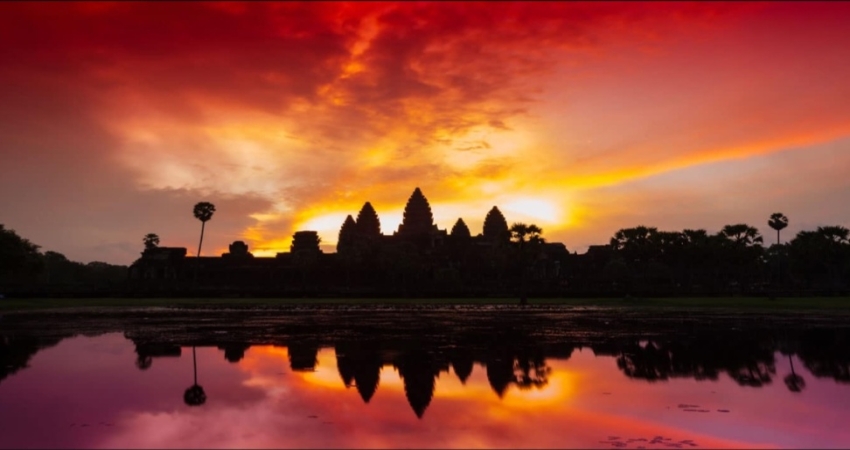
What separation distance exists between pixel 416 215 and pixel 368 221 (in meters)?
13.5

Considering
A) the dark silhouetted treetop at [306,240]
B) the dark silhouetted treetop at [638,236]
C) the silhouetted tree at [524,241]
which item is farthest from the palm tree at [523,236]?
the dark silhouetted treetop at [306,240]

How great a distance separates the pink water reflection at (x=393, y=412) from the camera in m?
11.3

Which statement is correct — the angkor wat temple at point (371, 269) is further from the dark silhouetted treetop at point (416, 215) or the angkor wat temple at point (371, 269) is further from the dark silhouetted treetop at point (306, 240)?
the dark silhouetted treetop at point (416, 215)

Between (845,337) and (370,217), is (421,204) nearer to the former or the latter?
(370,217)

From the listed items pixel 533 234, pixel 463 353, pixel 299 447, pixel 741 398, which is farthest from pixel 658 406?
pixel 533 234

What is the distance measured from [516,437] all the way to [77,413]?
9.03 metres

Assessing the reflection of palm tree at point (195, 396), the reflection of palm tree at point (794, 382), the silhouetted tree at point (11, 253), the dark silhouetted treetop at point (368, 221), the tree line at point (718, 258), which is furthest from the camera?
the dark silhouetted treetop at point (368, 221)

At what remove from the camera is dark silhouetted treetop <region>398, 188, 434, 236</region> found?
178762mm

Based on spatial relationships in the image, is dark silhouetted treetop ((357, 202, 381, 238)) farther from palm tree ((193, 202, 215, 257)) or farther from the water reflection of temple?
the water reflection of temple

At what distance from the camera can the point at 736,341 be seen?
27.1 meters

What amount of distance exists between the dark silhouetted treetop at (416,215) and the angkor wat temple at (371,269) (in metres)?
32.3

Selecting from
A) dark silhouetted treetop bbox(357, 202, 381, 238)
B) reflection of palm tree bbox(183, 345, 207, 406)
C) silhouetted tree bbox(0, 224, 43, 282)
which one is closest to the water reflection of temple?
reflection of palm tree bbox(183, 345, 207, 406)

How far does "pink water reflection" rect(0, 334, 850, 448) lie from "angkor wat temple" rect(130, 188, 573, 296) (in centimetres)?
6822

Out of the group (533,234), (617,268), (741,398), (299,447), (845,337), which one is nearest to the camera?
(299,447)
